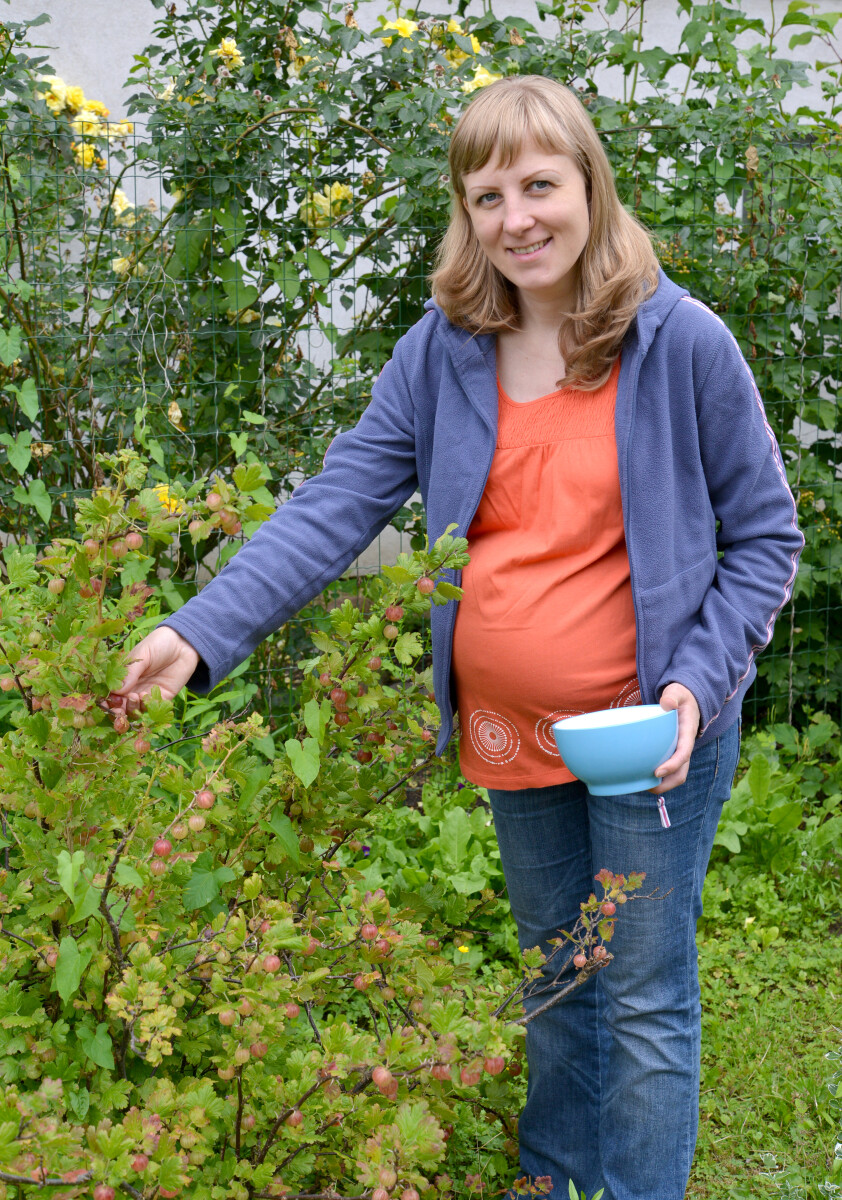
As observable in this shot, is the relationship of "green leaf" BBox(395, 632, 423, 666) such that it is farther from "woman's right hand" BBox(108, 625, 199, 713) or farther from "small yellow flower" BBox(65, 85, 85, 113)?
"small yellow flower" BBox(65, 85, 85, 113)

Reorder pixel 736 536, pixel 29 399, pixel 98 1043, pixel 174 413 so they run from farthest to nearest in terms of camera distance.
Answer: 1. pixel 174 413
2. pixel 29 399
3. pixel 736 536
4. pixel 98 1043

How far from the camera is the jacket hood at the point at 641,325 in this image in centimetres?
155

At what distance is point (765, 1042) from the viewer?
2549mm

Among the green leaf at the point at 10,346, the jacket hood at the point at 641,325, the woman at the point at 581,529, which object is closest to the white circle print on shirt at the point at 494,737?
the woman at the point at 581,529

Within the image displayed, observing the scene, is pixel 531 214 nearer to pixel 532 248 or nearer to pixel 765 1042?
pixel 532 248

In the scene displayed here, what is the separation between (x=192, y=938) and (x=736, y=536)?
92 cm

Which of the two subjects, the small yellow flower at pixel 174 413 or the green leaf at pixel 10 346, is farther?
the small yellow flower at pixel 174 413

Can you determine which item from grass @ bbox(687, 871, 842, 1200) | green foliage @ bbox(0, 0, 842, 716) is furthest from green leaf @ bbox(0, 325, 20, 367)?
grass @ bbox(687, 871, 842, 1200)

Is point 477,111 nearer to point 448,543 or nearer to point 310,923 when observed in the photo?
point 448,543

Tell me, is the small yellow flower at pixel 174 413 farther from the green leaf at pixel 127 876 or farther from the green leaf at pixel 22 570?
the green leaf at pixel 127 876

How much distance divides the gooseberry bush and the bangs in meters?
0.60

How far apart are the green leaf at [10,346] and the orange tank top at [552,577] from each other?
1442mm

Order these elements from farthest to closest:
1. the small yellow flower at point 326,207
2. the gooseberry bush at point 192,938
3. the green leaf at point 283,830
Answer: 1. the small yellow flower at point 326,207
2. the green leaf at point 283,830
3. the gooseberry bush at point 192,938

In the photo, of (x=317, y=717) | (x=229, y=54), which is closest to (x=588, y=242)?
(x=317, y=717)
